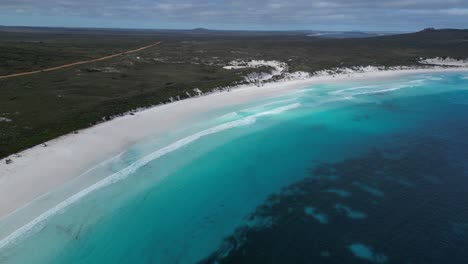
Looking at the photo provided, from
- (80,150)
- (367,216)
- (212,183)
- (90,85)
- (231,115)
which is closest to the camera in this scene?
(367,216)

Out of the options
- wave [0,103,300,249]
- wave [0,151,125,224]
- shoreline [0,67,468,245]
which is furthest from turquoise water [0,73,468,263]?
shoreline [0,67,468,245]

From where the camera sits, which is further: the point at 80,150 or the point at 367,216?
the point at 80,150

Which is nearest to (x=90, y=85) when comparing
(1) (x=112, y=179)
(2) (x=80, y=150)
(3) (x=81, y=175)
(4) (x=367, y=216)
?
(2) (x=80, y=150)

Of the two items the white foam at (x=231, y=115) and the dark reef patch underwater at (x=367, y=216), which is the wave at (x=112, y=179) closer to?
the white foam at (x=231, y=115)

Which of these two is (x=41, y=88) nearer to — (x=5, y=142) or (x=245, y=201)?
(x=5, y=142)

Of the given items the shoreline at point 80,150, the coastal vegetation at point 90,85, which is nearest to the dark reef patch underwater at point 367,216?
the shoreline at point 80,150

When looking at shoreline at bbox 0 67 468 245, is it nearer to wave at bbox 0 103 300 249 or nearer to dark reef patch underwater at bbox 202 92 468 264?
wave at bbox 0 103 300 249

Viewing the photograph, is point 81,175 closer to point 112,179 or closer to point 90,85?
point 112,179
